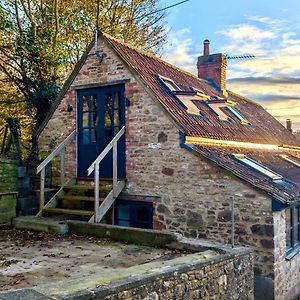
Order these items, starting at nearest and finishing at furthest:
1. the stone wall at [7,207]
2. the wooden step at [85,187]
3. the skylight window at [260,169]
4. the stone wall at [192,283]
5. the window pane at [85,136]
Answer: the stone wall at [192,283]
the skylight window at [260,169]
the stone wall at [7,207]
the wooden step at [85,187]
the window pane at [85,136]

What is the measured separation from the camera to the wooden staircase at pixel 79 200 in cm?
1070

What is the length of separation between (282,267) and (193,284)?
417 cm

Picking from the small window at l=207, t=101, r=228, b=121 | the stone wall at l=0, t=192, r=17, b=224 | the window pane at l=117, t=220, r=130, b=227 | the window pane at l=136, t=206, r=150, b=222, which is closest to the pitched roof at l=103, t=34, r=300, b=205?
the small window at l=207, t=101, r=228, b=121

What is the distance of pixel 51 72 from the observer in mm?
16766

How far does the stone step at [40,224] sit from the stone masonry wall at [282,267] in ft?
16.8

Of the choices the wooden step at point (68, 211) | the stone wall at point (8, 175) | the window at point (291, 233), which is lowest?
the window at point (291, 233)

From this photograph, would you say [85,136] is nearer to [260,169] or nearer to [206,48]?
[260,169]

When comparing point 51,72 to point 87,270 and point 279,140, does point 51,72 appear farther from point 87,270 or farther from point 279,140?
point 87,270

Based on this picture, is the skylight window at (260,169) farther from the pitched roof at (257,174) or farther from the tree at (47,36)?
the tree at (47,36)

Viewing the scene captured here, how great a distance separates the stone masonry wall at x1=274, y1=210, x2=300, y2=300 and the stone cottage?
1.1 inches

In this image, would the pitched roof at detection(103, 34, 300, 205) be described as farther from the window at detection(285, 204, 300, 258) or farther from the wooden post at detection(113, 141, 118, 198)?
the wooden post at detection(113, 141, 118, 198)

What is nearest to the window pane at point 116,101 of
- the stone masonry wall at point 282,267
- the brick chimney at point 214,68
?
the stone masonry wall at point 282,267

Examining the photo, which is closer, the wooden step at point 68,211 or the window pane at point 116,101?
the wooden step at point 68,211

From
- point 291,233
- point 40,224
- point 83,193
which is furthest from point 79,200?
point 291,233
